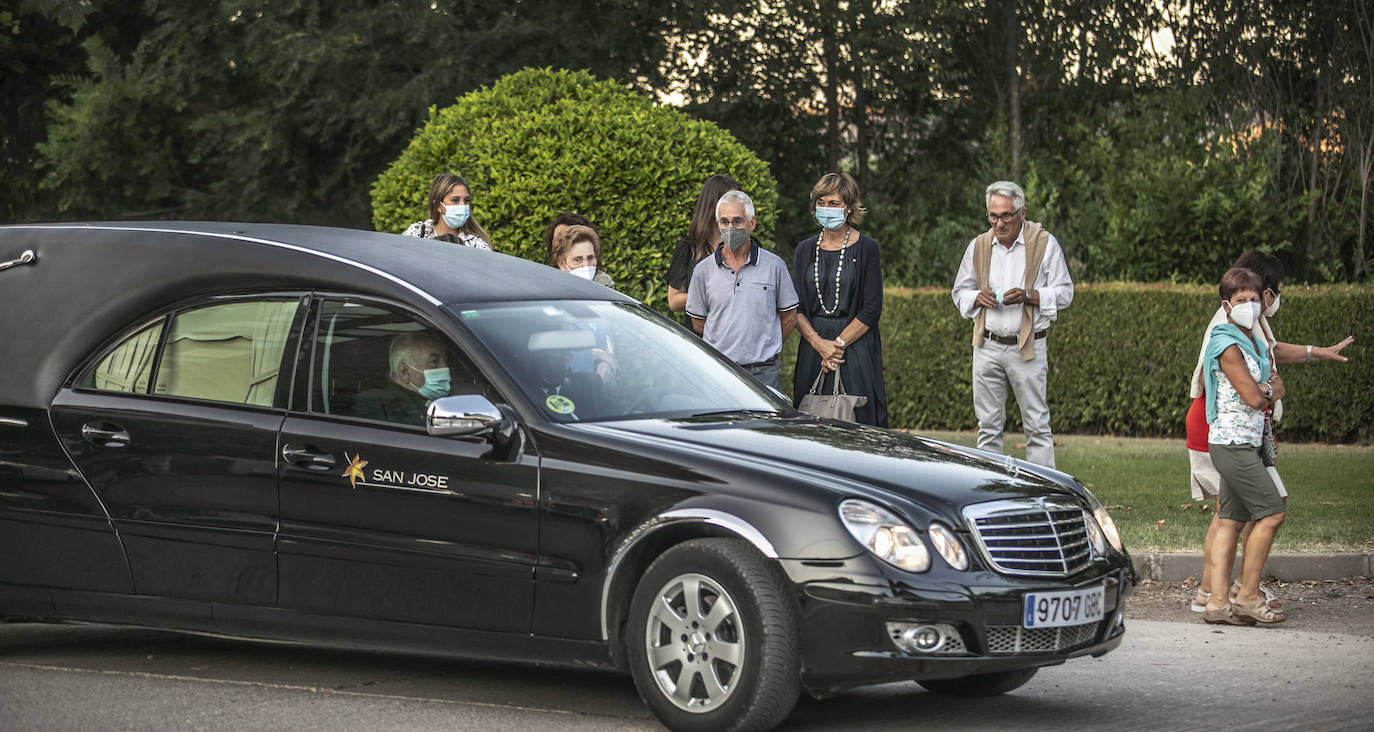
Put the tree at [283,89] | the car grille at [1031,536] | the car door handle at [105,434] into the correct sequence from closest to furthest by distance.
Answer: the car grille at [1031,536]
the car door handle at [105,434]
the tree at [283,89]

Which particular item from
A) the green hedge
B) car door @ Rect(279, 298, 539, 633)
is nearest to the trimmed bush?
the green hedge

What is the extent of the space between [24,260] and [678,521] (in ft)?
11.9

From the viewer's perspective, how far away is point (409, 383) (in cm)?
661

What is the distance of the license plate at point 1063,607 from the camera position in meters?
5.79

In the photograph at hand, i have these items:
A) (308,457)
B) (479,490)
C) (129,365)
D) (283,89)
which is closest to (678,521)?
(479,490)

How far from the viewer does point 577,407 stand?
6.45 meters

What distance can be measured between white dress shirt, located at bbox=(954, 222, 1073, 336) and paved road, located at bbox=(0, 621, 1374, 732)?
10.5 ft

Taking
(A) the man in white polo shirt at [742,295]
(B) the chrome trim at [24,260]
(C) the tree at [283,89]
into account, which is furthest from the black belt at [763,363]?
(C) the tree at [283,89]

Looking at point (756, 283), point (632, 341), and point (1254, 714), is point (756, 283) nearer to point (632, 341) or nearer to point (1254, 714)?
point (632, 341)

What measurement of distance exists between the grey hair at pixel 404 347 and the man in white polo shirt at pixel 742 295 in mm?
3252

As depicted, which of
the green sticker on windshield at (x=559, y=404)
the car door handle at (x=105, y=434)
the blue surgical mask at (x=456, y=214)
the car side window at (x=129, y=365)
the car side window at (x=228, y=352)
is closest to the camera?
the green sticker on windshield at (x=559, y=404)

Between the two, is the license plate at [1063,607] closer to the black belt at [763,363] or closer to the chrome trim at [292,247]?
the chrome trim at [292,247]

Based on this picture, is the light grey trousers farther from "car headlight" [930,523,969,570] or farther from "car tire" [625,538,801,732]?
"car tire" [625,538,801,732]

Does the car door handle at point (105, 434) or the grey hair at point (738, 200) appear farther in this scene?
the grey hair at point (738, 200)
